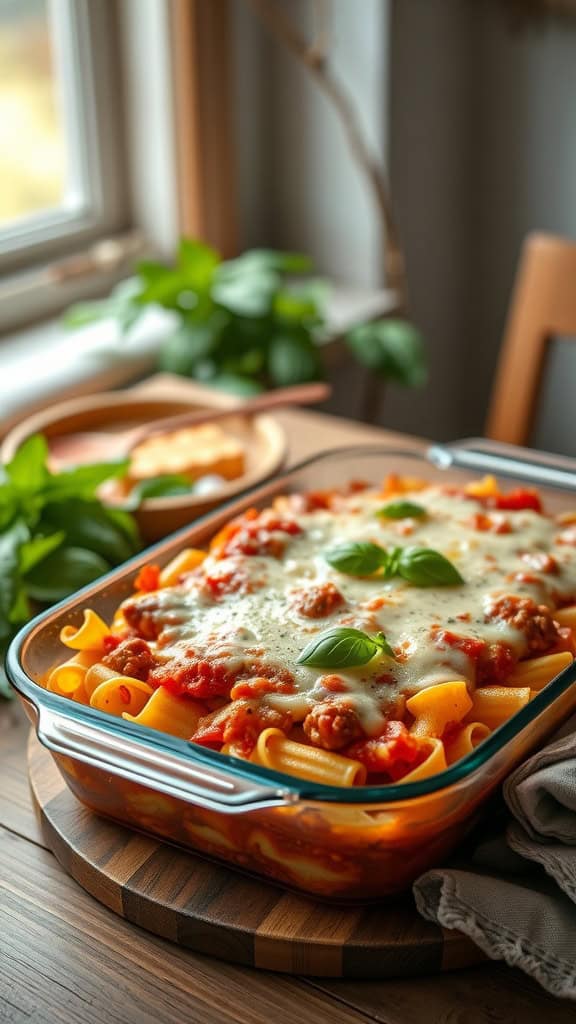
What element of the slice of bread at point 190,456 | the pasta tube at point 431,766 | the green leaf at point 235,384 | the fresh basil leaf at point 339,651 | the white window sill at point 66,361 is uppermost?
the fresh basil leaf at point 339,651

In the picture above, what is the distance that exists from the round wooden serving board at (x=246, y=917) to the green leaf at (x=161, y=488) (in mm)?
633

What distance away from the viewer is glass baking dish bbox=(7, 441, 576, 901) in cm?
95

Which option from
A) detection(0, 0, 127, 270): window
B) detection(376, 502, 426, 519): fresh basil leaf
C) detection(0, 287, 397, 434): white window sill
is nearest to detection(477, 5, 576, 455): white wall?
detection(0, 287, 397, 434): white window sill

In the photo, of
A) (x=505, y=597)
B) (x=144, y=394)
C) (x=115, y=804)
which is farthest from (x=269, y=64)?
(x=115, y=804)

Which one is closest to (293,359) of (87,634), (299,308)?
(299,308)

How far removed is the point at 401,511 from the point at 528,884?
50 cm

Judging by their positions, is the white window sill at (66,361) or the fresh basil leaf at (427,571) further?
the white window sill at (66,361)

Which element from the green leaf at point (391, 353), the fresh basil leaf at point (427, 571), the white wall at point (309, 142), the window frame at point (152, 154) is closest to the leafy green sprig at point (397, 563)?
the fresh basil leaf at point (427, 571)

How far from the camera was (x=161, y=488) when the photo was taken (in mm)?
1713

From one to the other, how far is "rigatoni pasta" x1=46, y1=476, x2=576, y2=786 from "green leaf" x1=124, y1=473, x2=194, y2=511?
0.28 metres

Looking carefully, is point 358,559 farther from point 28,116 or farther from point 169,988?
point 28,116

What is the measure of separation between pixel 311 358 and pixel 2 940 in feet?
4.79

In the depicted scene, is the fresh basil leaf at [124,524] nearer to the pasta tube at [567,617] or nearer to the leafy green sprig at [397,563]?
the leafy green sprig at [397,563]

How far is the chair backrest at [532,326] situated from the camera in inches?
86.6
